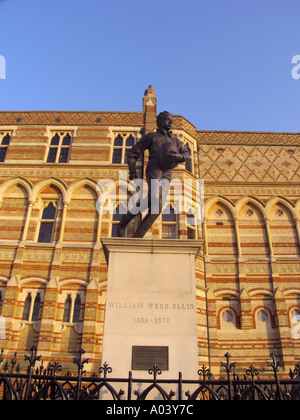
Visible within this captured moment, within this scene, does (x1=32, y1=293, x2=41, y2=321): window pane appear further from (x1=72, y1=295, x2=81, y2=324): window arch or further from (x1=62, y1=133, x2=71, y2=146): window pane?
(x1=62, y1=133, x2=71, y2=146): window pane

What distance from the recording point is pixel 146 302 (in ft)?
16.6

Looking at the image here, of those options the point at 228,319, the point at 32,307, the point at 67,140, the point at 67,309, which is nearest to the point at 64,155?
the point at 67,140

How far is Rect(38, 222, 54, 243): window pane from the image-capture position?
618 inches

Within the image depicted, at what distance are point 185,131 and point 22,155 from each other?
906 cm

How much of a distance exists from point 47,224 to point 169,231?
606 cm

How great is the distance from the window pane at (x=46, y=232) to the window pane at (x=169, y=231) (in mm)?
5490

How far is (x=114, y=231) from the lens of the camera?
1598 centimetres

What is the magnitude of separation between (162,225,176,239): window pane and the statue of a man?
9.32 meters

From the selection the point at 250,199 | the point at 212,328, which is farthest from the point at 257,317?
the point at 250,199

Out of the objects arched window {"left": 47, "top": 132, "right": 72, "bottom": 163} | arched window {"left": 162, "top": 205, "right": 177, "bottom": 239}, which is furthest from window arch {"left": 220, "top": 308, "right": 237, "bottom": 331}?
arched window {"left": 47, "top": 132, "right": 72, "bottom": 163}

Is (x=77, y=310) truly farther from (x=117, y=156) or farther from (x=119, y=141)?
(x=119, y=141)

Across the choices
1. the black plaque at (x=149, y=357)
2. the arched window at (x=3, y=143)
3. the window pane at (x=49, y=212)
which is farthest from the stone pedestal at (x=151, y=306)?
the arched window at (x=3, y=143)

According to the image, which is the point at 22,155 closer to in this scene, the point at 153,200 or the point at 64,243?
the point at 64,243
